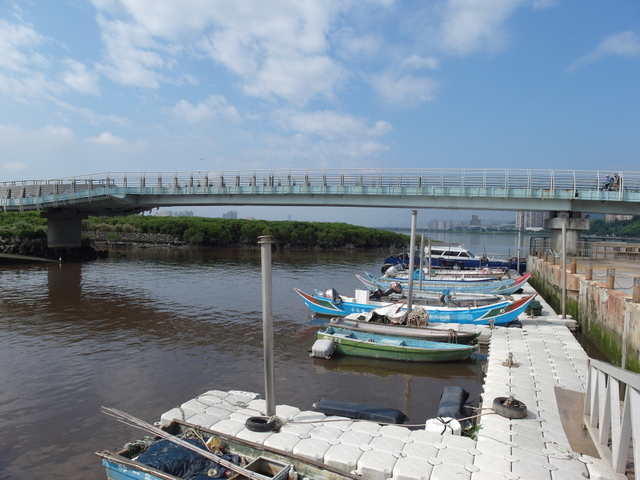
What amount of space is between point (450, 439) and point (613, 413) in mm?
2737

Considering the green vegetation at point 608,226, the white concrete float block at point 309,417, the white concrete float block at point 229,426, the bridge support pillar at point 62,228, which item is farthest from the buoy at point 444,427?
the green vegetation at point 608,226

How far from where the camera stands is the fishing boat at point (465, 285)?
2847 centimetres

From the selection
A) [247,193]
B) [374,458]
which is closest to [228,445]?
[374,458]

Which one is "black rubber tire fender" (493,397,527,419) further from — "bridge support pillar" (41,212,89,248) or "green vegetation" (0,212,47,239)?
"green vegetation" (0,212,47,239)

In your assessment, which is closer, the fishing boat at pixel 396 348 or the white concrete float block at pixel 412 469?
the white concrete float block at pixel 412 469

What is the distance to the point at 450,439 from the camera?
834 cm

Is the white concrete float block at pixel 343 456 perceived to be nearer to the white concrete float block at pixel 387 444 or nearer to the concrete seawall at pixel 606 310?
the white concrete float block at pixel 387 444

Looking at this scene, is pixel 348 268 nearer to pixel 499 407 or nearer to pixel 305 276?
pixel 305 276

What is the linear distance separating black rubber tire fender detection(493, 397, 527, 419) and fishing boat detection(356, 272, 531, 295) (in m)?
17.6

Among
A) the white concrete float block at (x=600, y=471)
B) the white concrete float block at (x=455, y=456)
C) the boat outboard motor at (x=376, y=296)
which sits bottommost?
the boat outboard motor at (x=376, y=296)

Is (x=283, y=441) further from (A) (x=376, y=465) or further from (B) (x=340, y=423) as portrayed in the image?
(A) (x=376, y=465)

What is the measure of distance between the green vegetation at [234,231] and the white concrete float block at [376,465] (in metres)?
76.6

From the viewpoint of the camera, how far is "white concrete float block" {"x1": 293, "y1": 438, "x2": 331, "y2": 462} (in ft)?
25.5

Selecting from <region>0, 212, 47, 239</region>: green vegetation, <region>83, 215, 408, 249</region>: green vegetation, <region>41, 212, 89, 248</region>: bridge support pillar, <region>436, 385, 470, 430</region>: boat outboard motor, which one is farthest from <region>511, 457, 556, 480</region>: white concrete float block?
<region>83, 215, 408, 249</region>: green vegetation
